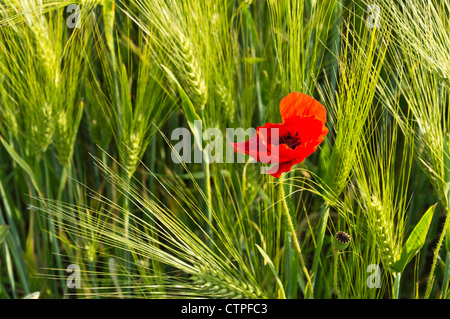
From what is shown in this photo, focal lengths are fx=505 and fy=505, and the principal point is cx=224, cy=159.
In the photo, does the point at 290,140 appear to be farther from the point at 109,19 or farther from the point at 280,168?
the point at 109,19

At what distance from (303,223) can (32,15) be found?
0.52 m

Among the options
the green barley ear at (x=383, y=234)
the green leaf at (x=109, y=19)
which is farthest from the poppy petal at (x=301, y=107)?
the green leaf at (x=109, y=19)

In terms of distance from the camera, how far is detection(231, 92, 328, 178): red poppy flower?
50cm

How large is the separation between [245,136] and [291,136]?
12cm

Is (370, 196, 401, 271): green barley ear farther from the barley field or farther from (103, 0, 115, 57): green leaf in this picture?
(103, 0, 115, 57): green leaf

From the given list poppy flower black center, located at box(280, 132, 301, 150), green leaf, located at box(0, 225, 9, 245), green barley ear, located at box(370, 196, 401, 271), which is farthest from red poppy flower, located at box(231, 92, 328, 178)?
green leaf, located at box(0, 225, 9, 245)

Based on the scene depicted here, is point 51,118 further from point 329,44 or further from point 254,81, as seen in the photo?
point 329,44

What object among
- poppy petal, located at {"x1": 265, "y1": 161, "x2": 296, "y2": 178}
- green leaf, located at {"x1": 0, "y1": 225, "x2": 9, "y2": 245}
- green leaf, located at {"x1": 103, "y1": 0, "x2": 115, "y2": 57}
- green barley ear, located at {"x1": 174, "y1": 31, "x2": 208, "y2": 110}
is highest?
green leaf, located at {"x1": 103, "y1": 0, "x2": 115, "y2": 57}

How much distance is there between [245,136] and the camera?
2.19ft

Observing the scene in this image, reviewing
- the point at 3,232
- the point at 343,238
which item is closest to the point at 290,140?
the point at 343,238

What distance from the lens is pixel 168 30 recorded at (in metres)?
0.60

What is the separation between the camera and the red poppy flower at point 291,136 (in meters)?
0.50

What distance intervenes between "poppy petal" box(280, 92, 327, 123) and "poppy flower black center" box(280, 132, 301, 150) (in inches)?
0.8

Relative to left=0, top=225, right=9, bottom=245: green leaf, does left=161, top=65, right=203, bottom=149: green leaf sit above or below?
above
